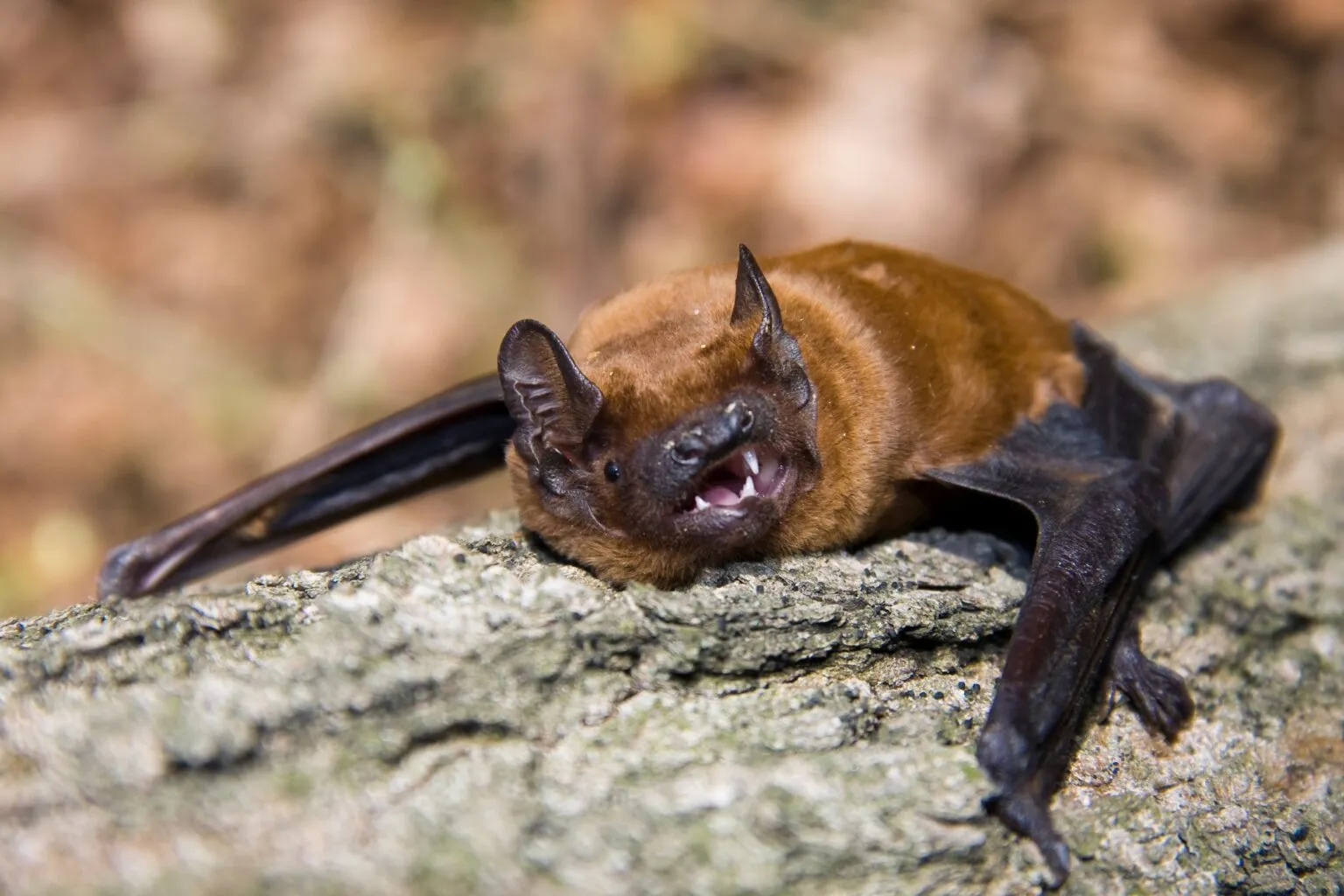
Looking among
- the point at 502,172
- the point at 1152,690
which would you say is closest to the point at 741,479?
the point at 1152,690

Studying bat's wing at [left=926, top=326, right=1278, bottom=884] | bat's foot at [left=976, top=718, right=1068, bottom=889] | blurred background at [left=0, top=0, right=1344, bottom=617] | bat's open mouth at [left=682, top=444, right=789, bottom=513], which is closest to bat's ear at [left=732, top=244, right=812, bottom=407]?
bat's open mouth at [left=682, top=444, right=789, bottom=513]

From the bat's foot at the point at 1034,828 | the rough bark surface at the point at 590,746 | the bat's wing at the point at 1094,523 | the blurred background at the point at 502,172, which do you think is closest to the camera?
the rough bark surface at the point at 590,746

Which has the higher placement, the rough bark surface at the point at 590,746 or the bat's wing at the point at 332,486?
the bat's wing at the point at 332,486

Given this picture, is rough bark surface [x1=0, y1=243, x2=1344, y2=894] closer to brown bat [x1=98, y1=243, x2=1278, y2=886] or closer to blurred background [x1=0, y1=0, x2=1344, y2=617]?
brown bat [x1=98, y1=243, x2=1278, y2=886]

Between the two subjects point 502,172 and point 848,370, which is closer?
point 848,370

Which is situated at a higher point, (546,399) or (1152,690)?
(546,399)

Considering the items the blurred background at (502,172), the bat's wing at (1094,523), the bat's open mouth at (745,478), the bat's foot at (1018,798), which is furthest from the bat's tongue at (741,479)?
the blurred background at (502,172)

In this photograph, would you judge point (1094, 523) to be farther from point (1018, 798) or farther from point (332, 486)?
point (332, 486)

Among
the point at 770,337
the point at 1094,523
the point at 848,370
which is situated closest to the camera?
the point at 770,337

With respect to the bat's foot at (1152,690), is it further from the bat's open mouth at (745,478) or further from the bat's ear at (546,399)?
the bat's ear at (546,399)
